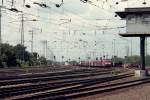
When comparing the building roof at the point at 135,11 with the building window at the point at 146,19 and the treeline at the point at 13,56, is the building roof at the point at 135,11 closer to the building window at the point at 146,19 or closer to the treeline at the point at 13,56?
the building window at the point at 146,19

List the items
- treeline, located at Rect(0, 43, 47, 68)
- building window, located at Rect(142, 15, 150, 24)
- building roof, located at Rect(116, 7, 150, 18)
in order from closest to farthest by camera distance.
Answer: building roof, located at Rect(116, 7, 150, 18) → building window, located at Rect(142, 15, 150, 24) → treeline, located at Rect(0, 43, 47, 68)

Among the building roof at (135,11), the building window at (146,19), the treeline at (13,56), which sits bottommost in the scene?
the treeline at (13,56)

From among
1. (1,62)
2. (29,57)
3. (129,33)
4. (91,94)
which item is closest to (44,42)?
(29,57)

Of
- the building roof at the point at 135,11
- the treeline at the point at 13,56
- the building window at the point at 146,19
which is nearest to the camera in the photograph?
the building roof at the point at 135,11

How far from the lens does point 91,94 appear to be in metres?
31.0

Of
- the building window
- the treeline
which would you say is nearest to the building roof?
the building window

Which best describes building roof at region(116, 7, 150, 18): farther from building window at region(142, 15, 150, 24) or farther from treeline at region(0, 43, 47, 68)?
treeline at region(0, 43, 47, 68)

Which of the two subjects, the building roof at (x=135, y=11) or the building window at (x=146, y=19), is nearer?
the building roof at (x=135, y=11)

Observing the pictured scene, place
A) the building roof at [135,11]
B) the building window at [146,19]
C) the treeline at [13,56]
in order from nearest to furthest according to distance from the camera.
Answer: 1. the building roof at [135,11]
2. the building window at [146,19]
3. the treeline at [13,56]

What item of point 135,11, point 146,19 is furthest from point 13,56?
point 146,19

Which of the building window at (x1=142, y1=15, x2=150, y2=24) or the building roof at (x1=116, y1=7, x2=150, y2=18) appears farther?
the building window at (x1=142, y1=15, x2=150, y2=24)

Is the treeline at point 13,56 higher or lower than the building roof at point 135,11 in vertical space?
lower

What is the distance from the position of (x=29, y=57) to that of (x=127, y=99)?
285ft

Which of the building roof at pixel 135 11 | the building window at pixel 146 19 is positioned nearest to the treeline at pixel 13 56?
the building roof at pixel 135 11
